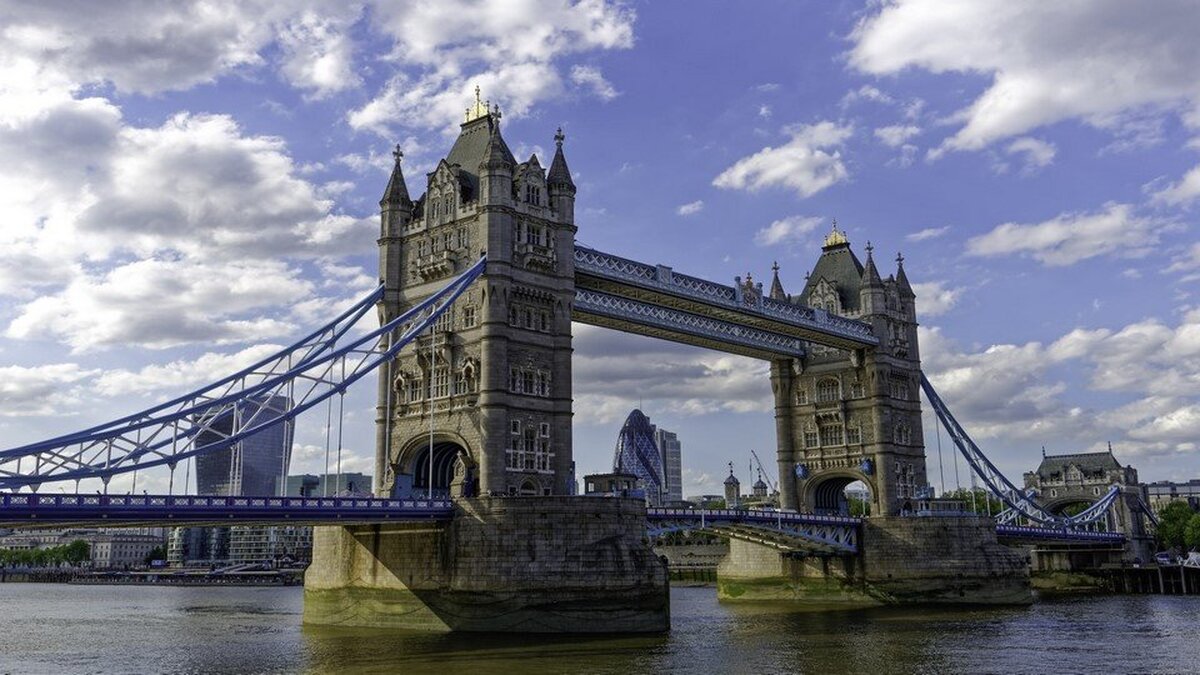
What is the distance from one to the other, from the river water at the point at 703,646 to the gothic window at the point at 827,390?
22733mm

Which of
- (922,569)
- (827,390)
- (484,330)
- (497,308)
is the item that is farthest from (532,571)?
(827,390)

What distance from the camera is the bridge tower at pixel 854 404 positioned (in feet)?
298

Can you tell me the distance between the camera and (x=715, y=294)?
255 ft

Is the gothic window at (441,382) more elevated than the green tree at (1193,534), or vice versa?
the gothic window at (441,382)

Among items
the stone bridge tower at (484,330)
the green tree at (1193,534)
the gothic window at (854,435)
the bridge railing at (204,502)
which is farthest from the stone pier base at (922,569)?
the green tree at (1193,534)

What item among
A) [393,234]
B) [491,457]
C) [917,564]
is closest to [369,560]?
[491,457]

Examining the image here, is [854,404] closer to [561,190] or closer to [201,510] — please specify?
[561,190]

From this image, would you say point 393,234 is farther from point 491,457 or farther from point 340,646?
point 340,646

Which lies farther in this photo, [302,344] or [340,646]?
[302,344]

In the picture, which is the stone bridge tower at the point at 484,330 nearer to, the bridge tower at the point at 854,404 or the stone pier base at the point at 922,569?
the stone pier base at the point at 922,569

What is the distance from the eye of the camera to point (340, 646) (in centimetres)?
5009

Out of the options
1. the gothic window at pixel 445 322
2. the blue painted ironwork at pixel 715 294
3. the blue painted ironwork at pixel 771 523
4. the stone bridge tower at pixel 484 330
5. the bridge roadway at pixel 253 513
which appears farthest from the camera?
the blue painted ironwork at pixel 715 294

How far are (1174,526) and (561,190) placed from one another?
358 feet

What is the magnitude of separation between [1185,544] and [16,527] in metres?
135
